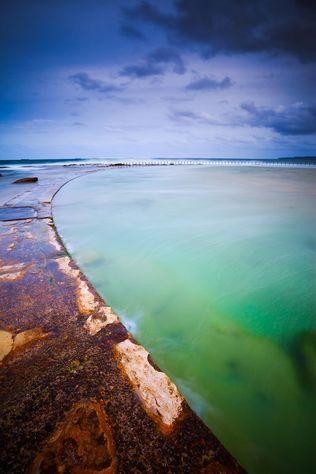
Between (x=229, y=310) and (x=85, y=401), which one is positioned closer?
(x=85, y=401)

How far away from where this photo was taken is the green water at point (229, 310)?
889 mm

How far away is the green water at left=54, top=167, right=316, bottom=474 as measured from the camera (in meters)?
0.89

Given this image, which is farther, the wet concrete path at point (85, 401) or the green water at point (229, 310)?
the green water at point (229, 310)

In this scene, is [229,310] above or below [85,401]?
below

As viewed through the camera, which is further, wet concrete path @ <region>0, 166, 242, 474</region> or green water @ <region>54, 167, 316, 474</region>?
green water @ <region>54, 167, 316, 474</region>

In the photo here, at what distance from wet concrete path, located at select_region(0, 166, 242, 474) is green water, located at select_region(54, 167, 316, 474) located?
25 centimetres

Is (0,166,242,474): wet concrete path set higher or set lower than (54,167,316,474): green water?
higher

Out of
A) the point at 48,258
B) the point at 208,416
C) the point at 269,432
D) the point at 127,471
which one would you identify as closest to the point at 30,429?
the point at 127,471

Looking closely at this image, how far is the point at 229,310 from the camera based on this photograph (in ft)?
5.24

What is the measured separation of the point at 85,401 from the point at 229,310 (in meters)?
1.11

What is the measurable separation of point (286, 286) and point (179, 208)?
295 centimetres

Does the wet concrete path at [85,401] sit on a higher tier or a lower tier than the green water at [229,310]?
higher

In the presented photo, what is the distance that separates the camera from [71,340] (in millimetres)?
1000

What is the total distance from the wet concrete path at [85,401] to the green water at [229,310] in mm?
253
